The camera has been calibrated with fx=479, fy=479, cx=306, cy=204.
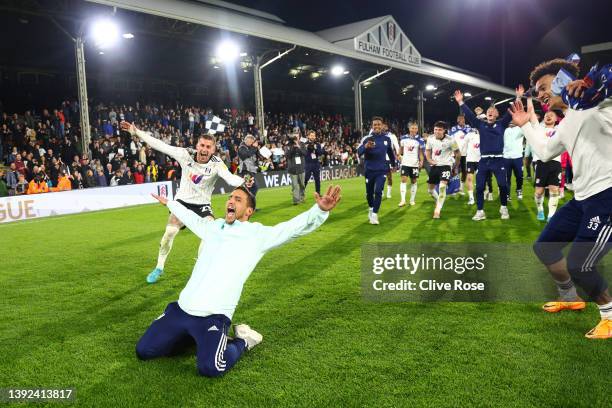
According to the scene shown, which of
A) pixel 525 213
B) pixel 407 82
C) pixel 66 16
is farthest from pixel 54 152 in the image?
pixel 407 82

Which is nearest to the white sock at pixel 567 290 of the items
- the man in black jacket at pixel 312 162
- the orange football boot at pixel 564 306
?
the orange football boot at pixel 564 306

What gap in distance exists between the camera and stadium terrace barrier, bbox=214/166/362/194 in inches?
773

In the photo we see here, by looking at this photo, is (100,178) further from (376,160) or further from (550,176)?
(550,176)

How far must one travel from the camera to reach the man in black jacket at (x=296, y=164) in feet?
47.8

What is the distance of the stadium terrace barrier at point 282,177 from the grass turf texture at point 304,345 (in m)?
12.0

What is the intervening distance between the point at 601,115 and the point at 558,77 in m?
0.42

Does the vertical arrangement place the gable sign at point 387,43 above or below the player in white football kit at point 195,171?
above

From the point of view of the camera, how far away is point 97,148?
18.3m

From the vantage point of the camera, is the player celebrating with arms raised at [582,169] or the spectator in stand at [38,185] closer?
the player celebrating with arms raised at [582,169]

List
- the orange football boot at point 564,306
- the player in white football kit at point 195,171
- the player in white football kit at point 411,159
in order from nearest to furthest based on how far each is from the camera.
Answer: the orange football boot at point 564,306 < the player in white football kit at point 195,171 < the player in white football kit at point 411,159

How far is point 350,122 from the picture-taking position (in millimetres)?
41938

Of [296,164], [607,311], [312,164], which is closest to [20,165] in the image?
[296,164]

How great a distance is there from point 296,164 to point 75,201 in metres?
6.96

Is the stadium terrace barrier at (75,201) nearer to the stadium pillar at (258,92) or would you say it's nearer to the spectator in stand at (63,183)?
the spectator in stand at (63,183)
